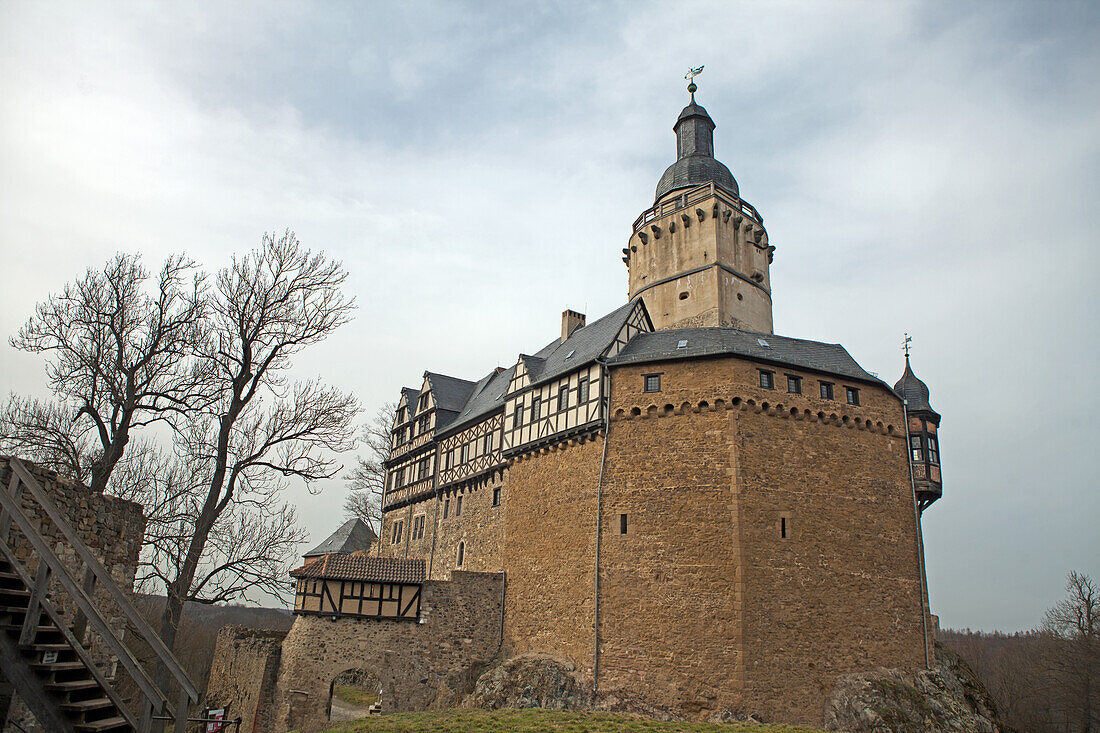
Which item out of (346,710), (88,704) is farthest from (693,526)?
(346,710)

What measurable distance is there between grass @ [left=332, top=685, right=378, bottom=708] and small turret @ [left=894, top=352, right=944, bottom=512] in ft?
70.4

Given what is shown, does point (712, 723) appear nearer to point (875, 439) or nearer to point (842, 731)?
point (842, 731)

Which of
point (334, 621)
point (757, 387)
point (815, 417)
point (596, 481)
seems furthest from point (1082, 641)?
point (334, 621)

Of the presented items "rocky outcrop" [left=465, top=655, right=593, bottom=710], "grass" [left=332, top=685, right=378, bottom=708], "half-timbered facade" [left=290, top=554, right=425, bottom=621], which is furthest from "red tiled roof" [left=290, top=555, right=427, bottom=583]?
"grass" [left=332, top=685, right=378, bottom=708]

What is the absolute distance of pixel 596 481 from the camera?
20.4m

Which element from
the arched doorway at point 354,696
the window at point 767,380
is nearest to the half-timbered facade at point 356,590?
the arched doorway at point 354,696

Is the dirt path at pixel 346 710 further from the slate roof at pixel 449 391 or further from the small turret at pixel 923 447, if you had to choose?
the small turret at pixel 923 447

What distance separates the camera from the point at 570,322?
94.0ft

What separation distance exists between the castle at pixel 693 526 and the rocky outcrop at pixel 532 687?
1.25 feet

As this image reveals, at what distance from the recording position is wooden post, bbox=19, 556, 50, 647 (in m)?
5.78

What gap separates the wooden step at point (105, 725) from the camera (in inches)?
226

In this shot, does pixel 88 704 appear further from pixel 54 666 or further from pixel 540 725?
pixel 540 725

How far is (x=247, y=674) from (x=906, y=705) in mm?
18729

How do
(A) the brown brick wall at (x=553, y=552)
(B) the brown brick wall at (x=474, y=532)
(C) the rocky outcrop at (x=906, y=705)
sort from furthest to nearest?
(B) the brown brick wall at (x=474, y=532)
(A) the brown brick wall at (x=553, y=552)
(C) the rocky outcrop at (x=906, y=705)
